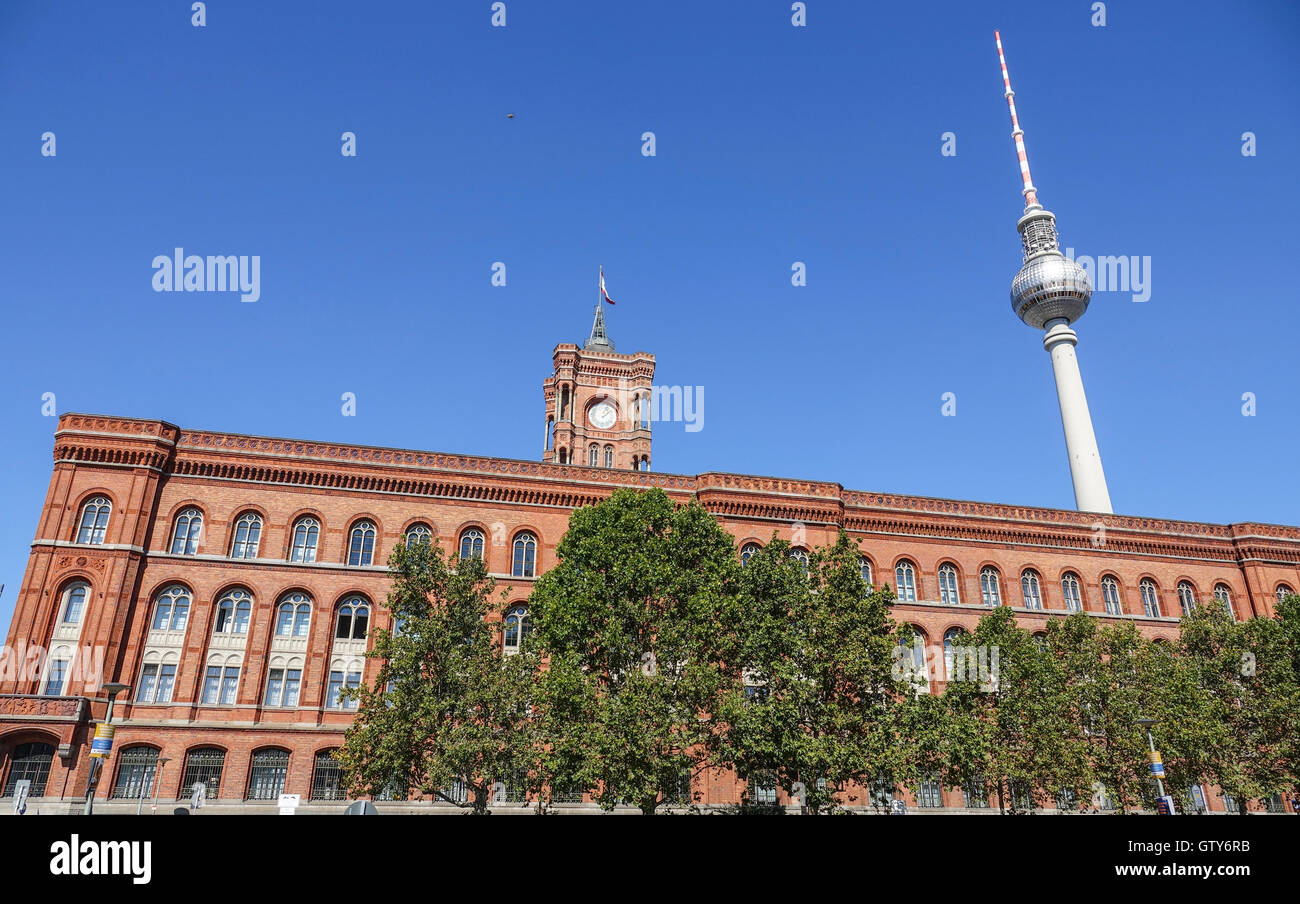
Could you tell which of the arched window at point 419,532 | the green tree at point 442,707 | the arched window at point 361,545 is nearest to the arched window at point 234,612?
the arched window at point 361,545

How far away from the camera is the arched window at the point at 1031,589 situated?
1764 inches

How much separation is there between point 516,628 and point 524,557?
3.46m

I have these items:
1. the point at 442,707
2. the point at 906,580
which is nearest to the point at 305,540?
the point at 442,707

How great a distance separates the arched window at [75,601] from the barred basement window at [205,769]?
7339 mm

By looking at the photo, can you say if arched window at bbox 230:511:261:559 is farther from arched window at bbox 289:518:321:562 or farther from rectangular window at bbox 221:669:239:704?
rectangular window at bbox 221:669:239:704

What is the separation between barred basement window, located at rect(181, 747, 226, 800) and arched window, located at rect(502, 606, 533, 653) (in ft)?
40.1

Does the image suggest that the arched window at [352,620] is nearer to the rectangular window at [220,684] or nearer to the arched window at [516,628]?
the rectangular window at [220,684]

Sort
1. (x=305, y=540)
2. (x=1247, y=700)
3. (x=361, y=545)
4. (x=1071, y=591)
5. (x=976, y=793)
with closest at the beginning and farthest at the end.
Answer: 1. (x=976, y=793)
2. (x=1247, y=700)
3. (x=305, y=540)
4. (x=361, y=545)
5. (x=1071, y=591)

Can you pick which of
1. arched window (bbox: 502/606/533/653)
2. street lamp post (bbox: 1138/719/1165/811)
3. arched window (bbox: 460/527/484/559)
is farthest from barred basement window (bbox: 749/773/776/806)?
arched window (bbox: 460/527/484/559)

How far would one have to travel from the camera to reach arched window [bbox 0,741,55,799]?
3063 centimetres

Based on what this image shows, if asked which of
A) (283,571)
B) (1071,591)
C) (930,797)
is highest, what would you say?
(1071,591)

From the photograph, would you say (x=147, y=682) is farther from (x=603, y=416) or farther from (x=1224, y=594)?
(x=1224, y=594)

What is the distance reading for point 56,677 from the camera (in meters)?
32.3
